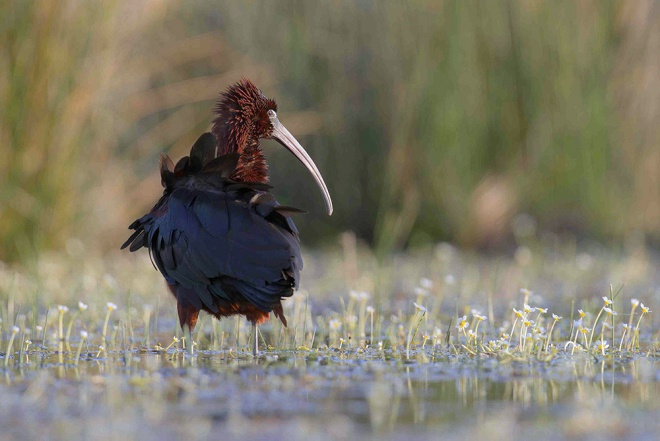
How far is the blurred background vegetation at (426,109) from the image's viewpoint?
9.65 meters

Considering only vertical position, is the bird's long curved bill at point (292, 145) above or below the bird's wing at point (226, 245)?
above

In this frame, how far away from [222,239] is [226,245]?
0.04m

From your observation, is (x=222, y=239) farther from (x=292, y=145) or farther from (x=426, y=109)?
(x=426, y=109)

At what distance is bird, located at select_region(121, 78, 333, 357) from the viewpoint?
4.84 metres

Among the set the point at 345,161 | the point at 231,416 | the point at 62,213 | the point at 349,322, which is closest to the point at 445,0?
the point at 345,161

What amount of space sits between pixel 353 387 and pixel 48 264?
4.24 metres

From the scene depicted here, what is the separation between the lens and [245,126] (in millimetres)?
5969

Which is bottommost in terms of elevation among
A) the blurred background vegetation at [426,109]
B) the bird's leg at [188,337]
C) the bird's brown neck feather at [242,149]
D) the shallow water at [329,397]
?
the shallow water at [329,397]

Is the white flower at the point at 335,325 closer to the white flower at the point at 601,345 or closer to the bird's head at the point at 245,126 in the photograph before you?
the bird's head at the point at 245,126

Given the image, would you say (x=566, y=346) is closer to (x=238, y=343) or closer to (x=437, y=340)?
(x=437, y=340)

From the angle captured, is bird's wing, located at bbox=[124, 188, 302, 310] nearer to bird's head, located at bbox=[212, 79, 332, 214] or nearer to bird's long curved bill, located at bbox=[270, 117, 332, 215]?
bird's head, located at bbox=[212, 79, 332, 214]

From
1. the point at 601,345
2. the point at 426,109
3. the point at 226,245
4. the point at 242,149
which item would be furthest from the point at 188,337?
the point at 426,109

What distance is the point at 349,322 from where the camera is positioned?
5.68 metres

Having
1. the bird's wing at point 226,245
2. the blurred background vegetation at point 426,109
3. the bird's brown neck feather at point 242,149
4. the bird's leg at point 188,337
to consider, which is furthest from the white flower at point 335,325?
the blurred background vegetation at point 426,109
